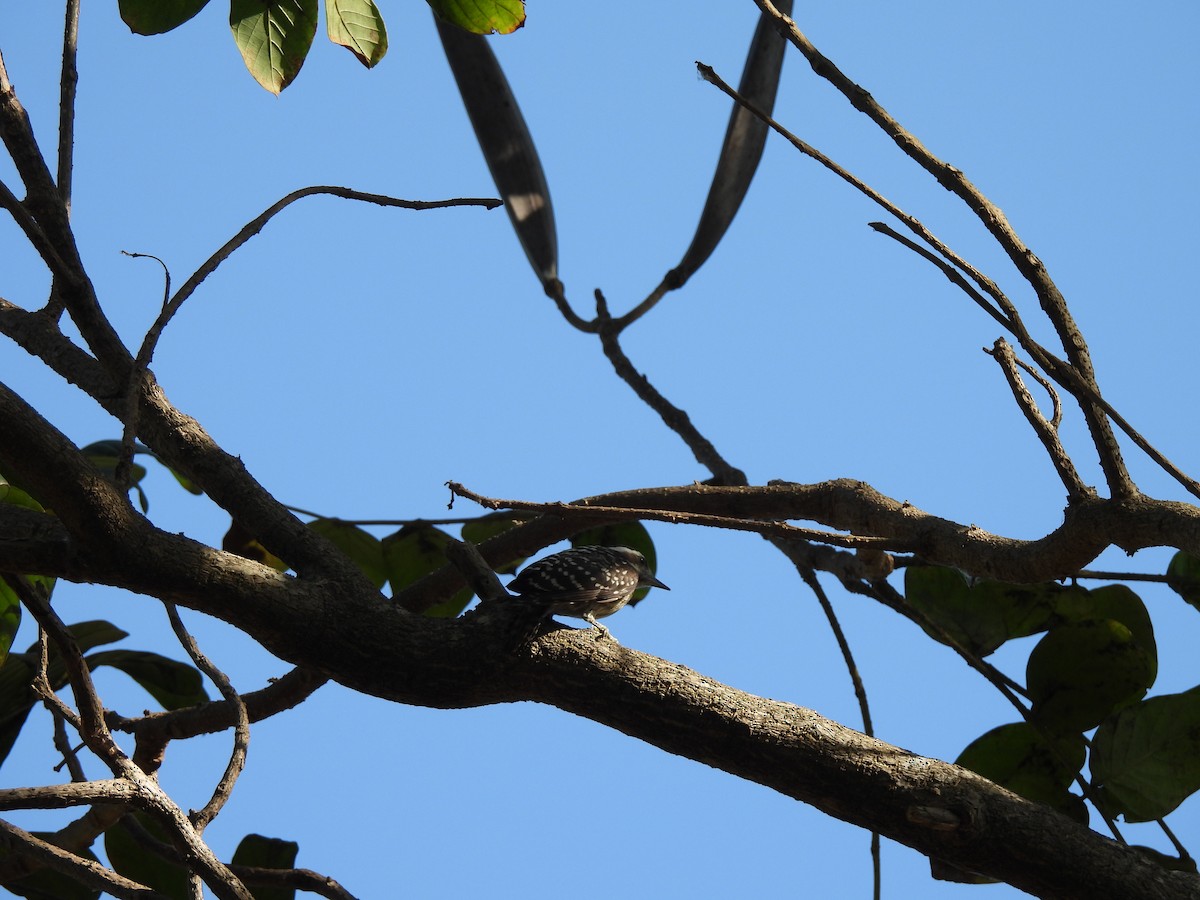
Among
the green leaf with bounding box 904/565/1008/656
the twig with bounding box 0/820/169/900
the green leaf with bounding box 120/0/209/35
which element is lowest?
the twig with bounding box 0/820/169/900

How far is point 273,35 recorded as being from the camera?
1.97m

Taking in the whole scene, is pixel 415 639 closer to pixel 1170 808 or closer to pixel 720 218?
pixel 1170 808

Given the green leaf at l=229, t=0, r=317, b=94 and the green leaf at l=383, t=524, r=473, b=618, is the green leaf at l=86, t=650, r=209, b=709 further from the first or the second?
the green leaf at l=229, t=0, r=317, b=94

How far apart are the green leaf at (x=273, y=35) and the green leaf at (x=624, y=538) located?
1433 mm

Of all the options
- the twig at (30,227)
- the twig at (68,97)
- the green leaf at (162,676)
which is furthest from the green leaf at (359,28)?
the green leaf at (162,676)

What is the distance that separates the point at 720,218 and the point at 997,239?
1835 millimetres

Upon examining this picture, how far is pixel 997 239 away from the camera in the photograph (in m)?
1.54

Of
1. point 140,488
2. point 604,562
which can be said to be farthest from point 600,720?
point 140,488

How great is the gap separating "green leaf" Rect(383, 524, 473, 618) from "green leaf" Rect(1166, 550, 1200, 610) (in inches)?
63.9

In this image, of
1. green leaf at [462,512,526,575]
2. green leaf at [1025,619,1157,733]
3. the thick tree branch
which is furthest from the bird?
green leaf at [1025,619,1157,733]

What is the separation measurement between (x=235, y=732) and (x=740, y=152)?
2.35 meters

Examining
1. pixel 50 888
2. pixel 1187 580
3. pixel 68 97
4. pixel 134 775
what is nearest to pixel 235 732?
pixel 134 775

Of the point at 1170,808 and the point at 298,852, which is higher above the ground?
the point at 1170,808

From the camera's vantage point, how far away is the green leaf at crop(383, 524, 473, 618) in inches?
110
